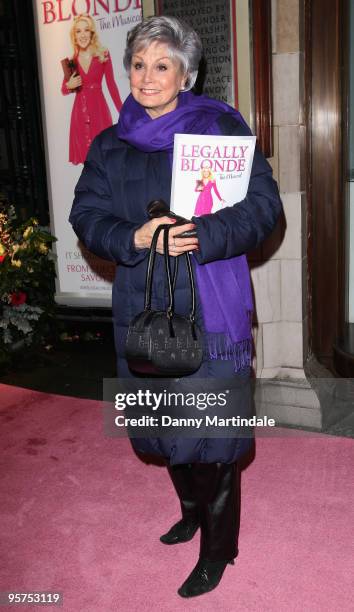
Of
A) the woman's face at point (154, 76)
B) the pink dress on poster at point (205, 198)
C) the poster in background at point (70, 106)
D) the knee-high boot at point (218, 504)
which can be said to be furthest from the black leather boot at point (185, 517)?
the poster in background at point (70, 106)

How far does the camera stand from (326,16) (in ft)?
12.0

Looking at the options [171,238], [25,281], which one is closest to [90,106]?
[25,281]

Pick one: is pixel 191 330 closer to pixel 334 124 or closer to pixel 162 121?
pixel 162 121

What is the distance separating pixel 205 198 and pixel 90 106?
286cm

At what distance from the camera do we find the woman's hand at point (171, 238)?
2045mm

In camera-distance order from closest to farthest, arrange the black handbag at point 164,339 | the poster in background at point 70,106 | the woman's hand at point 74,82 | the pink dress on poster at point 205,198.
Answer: the black handbag at point 164,339, the pink dress on poster at point 205,198, the poster in background at point 70,106, the woman's hand at point 74,82

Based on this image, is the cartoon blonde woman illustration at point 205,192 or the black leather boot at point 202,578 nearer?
the cartoon blonde woman illustration at point 205,192

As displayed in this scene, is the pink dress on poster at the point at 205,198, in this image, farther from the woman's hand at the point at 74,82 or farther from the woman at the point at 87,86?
the woman's hand at the point at 74,82

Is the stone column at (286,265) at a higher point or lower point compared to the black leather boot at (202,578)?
higher

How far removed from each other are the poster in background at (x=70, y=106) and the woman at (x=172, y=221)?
2143 mm

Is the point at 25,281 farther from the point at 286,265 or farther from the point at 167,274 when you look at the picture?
the point at 167,274

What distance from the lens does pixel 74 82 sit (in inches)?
185

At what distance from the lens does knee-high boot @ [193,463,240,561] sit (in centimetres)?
231

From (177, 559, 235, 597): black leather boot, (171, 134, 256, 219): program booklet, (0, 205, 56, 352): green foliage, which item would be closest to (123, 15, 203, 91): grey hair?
(171, 134, 256, 219): program booklet
